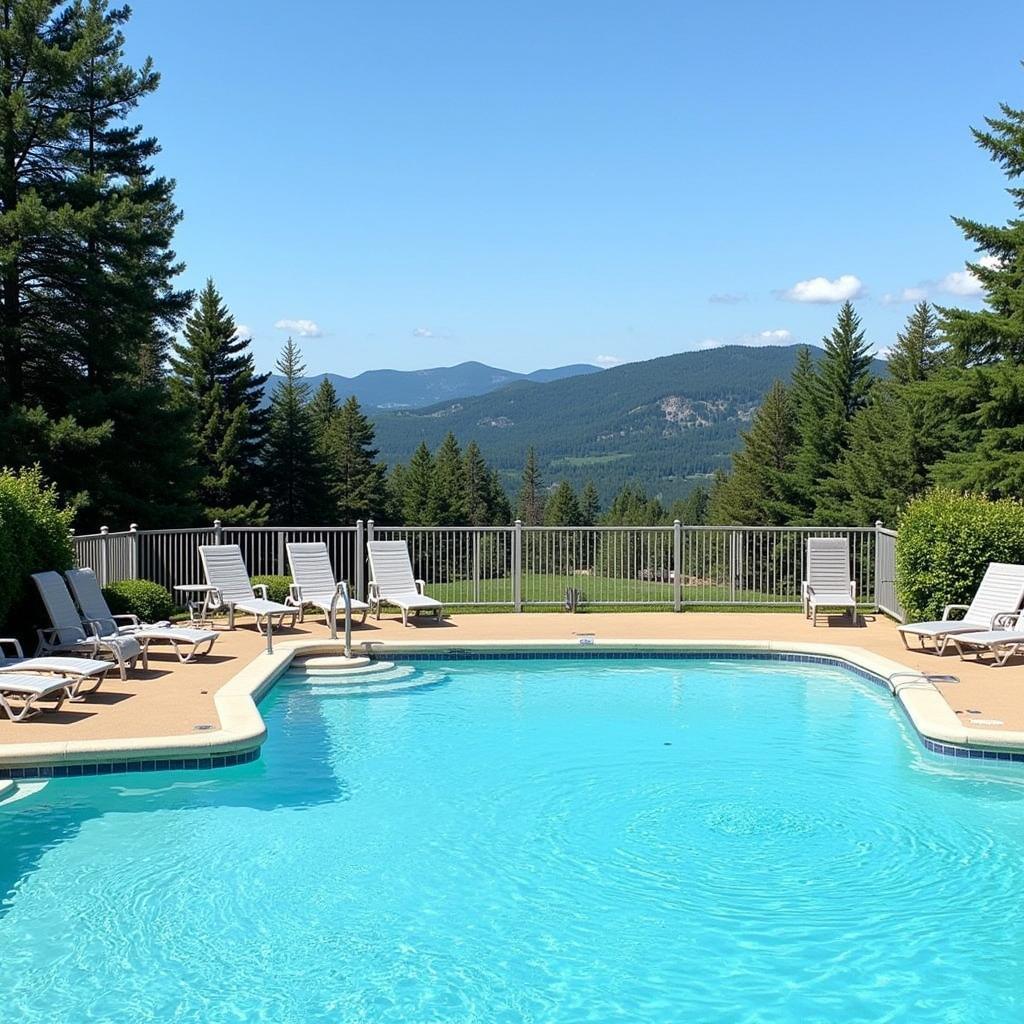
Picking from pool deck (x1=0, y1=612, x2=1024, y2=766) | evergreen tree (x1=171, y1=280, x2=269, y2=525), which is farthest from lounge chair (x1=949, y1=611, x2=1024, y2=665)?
evergreen tree (x1=171, y1=280, x2=269, y2=525)

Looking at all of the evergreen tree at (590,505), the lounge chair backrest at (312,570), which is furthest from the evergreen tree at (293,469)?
the evergreen tree at (590,505)

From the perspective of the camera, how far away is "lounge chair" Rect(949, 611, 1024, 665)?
33.4 ft

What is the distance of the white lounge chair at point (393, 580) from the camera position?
1371cm

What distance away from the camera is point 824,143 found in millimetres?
21531

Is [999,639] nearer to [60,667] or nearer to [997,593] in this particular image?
[997,593]

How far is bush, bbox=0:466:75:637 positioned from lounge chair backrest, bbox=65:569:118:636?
0.35 metres

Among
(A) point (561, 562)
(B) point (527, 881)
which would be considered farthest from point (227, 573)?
(B) point (527, 881)

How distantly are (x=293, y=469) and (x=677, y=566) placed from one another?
36760mm

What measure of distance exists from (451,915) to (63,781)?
3086 mm

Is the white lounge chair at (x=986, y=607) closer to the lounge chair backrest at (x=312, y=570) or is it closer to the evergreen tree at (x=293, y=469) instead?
the lounge chair backrest at (x=312, y=570)

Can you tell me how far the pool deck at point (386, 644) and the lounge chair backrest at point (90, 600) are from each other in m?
0.61

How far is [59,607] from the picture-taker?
1004 centimetres

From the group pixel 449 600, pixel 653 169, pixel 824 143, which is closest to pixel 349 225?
pixel 653 169

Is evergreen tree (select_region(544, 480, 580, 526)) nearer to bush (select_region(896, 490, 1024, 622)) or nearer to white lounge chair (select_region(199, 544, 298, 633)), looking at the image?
white lounge chair (select_region(199, 544, 298, 633))
